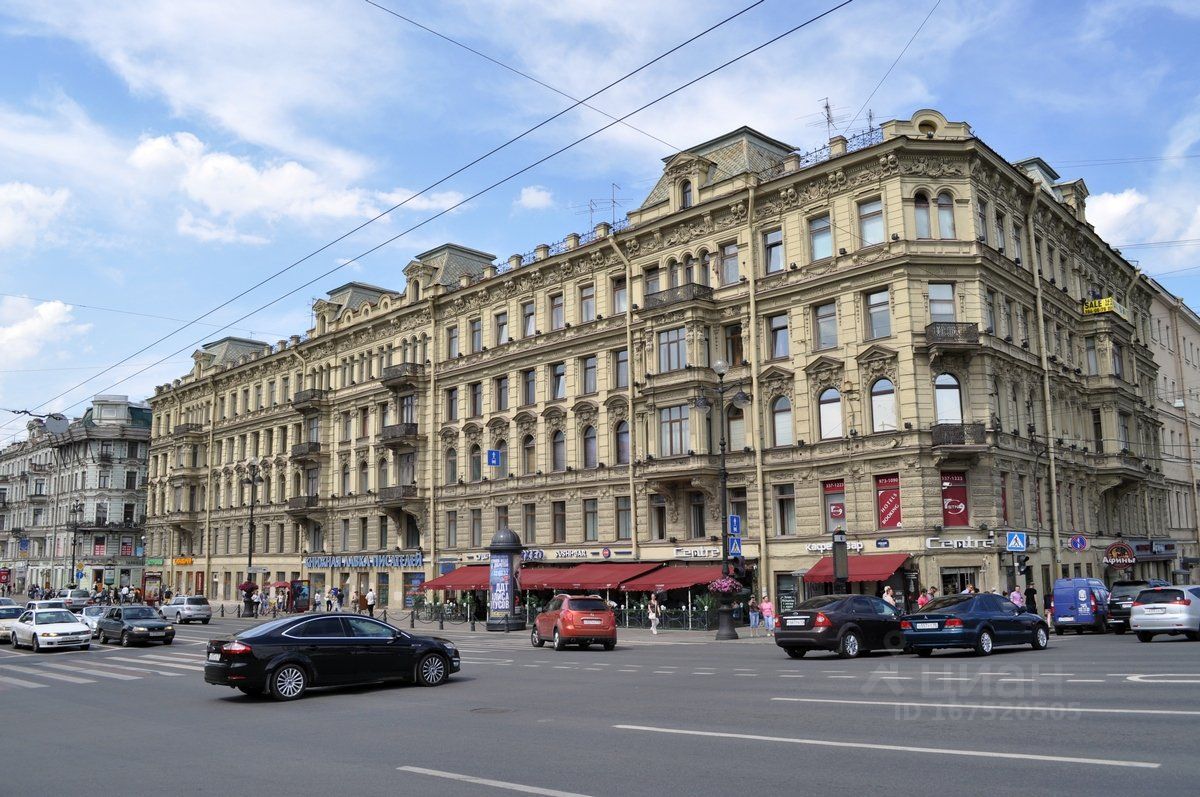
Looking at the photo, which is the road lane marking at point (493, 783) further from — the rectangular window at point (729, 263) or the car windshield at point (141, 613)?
the rectangular window at point (729, 263)

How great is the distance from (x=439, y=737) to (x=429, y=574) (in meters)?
43.8

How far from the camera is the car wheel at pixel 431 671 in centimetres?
1820

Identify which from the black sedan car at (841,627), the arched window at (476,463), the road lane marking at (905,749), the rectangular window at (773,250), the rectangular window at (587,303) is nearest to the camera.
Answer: the road lane marking at (905,749)

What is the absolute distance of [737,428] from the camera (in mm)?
41062

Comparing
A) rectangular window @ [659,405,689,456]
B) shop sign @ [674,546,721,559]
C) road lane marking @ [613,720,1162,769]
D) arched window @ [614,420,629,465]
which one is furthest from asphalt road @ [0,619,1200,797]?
arched window @ [614,420,629,465]

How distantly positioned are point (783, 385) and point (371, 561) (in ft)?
99.1

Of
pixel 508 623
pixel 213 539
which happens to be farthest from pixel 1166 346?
pixel 213 539

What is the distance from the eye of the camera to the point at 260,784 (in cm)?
924

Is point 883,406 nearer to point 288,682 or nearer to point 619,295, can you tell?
point 619,295

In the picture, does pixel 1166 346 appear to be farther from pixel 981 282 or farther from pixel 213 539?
pixel 213 539

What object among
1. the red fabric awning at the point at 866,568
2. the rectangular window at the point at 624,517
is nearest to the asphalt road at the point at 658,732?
the red fabric awning at the point at 866,568

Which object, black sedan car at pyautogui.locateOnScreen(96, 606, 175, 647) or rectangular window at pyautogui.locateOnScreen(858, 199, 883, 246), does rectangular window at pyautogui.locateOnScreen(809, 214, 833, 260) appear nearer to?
rectangular window at pyautogui.locateOnScreen(858, 199, 883, 246)

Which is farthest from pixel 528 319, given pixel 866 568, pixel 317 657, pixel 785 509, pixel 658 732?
pixel 658 732

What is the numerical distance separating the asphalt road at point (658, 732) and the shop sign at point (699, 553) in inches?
777
